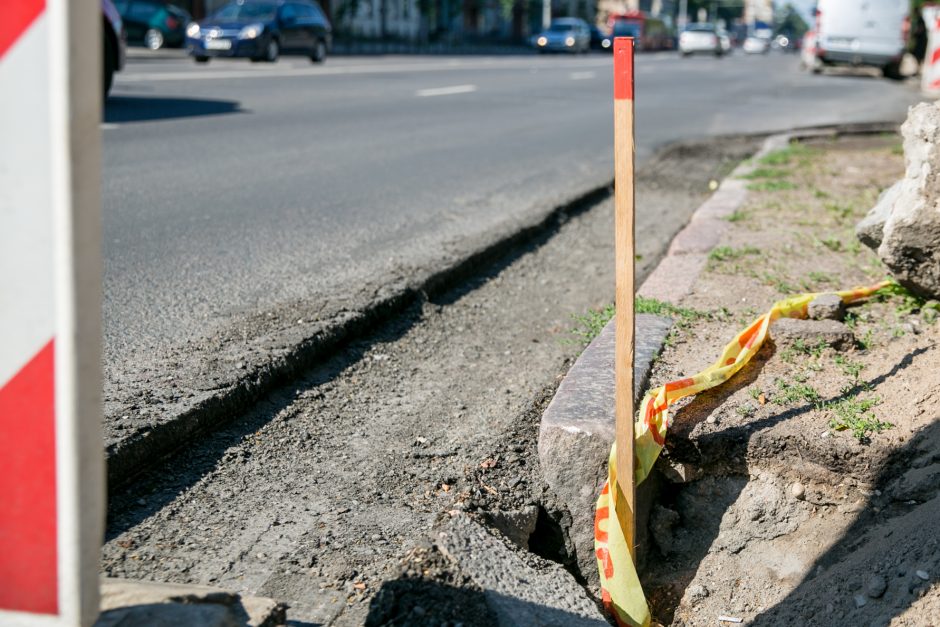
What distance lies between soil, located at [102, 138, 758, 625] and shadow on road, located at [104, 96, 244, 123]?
6.88 metres

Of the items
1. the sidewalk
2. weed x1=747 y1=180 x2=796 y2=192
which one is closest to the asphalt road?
weed x1=747 y1=180 x2=796 y2=192

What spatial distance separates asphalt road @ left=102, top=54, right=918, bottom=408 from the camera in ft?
14.1

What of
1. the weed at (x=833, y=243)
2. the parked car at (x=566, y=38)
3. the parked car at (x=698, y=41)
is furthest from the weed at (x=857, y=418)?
the parked car at (x=698, y=41)

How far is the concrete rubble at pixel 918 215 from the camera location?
135 inches

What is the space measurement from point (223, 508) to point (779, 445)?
1.66 metres

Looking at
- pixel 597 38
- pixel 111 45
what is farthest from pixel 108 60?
pixel 597 38

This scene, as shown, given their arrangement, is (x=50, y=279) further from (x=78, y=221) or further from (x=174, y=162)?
(x=174, y=162)

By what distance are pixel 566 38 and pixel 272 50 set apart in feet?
72.2

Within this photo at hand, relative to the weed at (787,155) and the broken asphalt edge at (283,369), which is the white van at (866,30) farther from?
the broken asphalt edge at (283,369)

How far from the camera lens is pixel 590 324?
4102 mm

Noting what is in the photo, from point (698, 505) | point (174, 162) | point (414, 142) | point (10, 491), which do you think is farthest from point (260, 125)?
point (10, 491)

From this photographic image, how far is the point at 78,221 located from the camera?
1.31 metres

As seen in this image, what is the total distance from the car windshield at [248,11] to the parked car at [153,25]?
5.27m

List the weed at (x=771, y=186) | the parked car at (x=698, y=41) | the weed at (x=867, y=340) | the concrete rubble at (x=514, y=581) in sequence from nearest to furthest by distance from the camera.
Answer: the concrete rubble at (x=514, y=581) < the weed at (x=867, y=340) < the weed at (x=771, y=186) < the parked car at (x=698, y=41)
